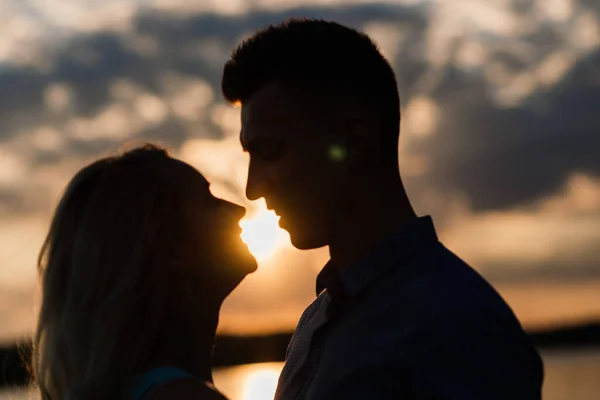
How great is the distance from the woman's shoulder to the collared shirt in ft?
1.39

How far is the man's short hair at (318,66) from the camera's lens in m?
4.73

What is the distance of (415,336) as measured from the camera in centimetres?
381

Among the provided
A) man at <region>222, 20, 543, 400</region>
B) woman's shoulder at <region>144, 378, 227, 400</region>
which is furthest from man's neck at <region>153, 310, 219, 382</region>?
man at <region>222, 20, 543, 400</region>

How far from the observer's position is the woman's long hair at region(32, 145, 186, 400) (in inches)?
185

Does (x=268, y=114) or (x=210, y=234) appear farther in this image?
(x=210, y=234)

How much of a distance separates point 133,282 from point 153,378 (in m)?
0.50

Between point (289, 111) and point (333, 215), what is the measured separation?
56 cm

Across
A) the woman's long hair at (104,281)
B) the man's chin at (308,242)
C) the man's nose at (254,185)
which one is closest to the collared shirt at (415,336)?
the man's chin at (308,242)

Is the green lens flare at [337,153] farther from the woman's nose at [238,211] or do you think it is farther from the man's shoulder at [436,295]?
the woman's nose at [238,211]

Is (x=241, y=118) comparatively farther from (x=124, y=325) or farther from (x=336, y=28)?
(x=124, y=325)

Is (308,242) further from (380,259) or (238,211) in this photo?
(238,211)

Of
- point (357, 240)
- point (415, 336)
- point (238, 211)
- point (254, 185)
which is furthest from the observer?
point (238, 211)

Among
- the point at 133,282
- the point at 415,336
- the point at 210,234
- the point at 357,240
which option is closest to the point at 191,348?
the point at 133,282

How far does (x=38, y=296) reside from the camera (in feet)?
16.6
